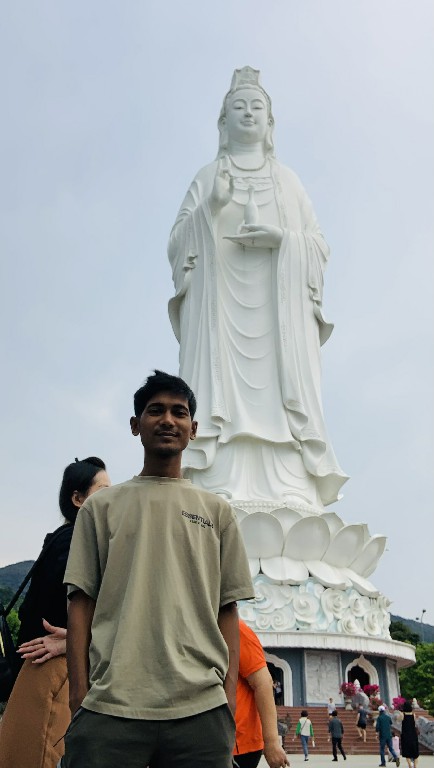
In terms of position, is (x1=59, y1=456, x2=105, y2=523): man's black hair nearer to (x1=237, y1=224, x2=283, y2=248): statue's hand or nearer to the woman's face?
the woman's face

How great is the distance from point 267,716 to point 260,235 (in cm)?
1108

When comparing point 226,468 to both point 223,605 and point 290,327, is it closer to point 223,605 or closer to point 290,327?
point 290,327

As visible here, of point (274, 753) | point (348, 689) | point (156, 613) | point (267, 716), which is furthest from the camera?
point (348, 689)

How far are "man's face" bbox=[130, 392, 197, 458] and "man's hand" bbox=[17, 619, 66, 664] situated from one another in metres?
0.66


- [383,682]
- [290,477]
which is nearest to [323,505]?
[290,477]

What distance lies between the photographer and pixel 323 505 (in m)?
13.2

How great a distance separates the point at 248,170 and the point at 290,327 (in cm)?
294

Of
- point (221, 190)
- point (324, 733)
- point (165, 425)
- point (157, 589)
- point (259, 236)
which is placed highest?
point (221, 190)

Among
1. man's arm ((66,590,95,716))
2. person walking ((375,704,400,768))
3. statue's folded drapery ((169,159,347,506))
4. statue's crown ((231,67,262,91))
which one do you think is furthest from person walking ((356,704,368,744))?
statue's crown ((231,67,262,91))

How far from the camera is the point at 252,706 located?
101 inches

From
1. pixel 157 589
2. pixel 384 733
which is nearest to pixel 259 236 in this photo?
pixel 384 733

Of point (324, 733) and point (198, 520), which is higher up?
point (198, 520)

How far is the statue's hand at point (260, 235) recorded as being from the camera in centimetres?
1303

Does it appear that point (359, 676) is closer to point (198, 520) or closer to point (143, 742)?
point (198, 520)
